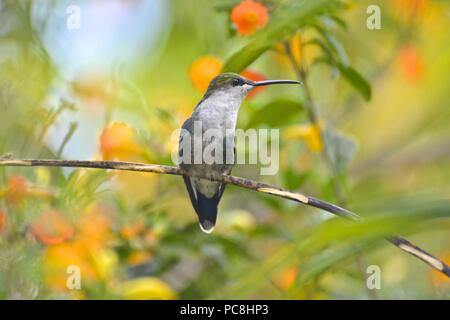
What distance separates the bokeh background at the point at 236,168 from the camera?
6.17 feet

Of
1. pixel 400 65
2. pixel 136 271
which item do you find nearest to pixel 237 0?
pixel 136 271

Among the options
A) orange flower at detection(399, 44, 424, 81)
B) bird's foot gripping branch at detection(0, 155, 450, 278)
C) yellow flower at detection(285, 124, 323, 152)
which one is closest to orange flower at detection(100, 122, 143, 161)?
yellow flower at detection(285, 124, 323, 152)

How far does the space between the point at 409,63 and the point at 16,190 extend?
6.76 ft

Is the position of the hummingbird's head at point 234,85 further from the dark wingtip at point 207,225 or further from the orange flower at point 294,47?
the dark wingtip at point 207,225

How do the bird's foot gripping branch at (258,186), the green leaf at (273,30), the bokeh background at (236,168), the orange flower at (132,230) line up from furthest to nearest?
the orange flower at (132,230) → the bokeh background at (236,168) → the green leaf at (273,30) → the bird's foot gripping branch at (258,186)

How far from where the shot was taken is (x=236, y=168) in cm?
277

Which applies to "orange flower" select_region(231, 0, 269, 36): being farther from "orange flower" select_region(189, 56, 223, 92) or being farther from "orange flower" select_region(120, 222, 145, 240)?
"orange flower" select_region(120, 222, 145, 240)

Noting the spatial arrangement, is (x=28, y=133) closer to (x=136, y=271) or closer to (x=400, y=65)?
(x=136, y=271)

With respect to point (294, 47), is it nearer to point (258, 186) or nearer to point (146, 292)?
point (146, 292)

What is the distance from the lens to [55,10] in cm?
217

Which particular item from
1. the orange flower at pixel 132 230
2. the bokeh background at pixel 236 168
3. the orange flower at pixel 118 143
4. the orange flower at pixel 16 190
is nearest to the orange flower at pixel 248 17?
the bokeh background at pixel 236 168

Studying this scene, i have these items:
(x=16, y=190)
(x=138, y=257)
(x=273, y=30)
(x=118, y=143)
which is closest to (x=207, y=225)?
(x=118, y=143)
